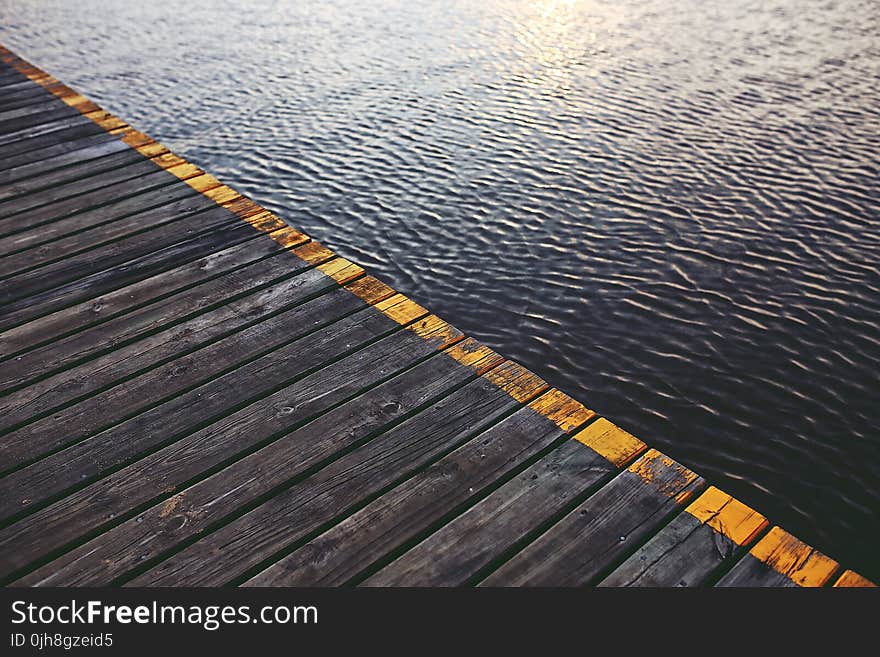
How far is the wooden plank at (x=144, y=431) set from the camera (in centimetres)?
301

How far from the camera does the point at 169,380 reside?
3.54m

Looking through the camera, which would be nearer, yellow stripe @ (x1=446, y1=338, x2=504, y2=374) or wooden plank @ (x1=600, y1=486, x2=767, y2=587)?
wooden plank @ (x1=600, y1=486, x2=767, y2=587)

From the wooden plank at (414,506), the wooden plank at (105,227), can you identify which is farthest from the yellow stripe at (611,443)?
the wooden plank at (105,227)

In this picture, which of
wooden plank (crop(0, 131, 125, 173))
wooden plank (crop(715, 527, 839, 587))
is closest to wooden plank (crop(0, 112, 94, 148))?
wooden plank (crop(0, 131, 125, 173))

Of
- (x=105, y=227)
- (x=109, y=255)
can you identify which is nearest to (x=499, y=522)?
(x=109, y=255)

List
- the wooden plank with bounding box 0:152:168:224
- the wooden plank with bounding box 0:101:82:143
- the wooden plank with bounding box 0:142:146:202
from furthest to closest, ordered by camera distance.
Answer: the wooden plank with bounding box 0:101:82:143 → the wooden plank with bounding box 0:142:146:202 → the wooden plank with bounding box 0:152:168:224

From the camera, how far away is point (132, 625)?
255 cm

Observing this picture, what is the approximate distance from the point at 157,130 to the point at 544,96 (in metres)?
5.05

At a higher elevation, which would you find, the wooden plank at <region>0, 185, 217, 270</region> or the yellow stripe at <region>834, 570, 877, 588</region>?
the yellow stripe at <region>834, 570, 877, 588</region>

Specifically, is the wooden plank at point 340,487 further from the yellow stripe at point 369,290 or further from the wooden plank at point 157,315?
the wooden plank at point 157,315

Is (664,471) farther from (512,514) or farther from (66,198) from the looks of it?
(66,198)

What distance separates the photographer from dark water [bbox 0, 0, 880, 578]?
5414mm

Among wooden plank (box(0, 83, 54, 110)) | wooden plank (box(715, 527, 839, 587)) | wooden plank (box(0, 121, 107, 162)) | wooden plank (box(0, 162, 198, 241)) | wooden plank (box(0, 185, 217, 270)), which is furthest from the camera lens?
wooden plank (box(0, 83, 54, 110))

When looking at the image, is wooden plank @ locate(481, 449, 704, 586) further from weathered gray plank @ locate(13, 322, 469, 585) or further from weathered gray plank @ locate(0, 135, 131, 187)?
weathered gray plank @ locate(0, 135, 131, 187)
